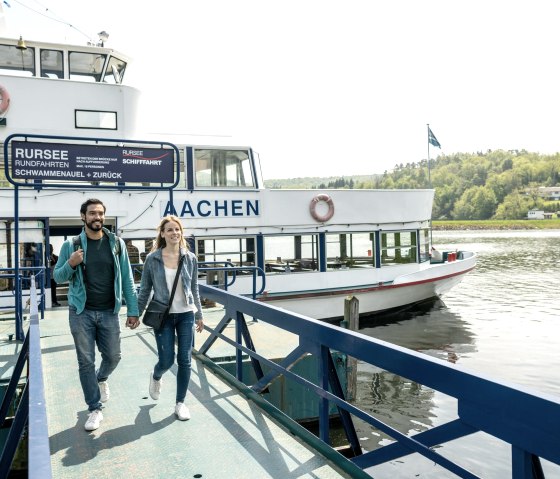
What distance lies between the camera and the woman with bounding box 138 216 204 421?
15.7 feet

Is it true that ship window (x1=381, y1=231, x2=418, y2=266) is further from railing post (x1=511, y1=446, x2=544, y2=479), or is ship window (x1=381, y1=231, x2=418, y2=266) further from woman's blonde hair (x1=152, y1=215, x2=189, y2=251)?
railing post (x1=511, y1=446, x2=544, y2=479)

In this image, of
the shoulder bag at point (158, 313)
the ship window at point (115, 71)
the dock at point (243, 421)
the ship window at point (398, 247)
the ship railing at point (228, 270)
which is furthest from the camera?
the ship window at point (398, 247)

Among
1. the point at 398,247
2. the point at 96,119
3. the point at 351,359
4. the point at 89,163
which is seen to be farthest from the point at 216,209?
the point at 89,163

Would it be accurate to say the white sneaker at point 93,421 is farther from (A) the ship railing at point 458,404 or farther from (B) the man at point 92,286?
(A) the ship railing at point 458,404

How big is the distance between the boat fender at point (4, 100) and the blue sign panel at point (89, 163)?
19.8ft

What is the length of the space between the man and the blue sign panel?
3.82m

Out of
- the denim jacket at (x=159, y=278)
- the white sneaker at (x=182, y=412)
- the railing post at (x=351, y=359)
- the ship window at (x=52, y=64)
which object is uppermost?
the ship window at (x=52, y=64)

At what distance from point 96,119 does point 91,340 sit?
10.4 metres

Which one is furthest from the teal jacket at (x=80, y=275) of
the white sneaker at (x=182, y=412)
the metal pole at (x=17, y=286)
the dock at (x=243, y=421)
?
the metal pole at (x=17, y=286)

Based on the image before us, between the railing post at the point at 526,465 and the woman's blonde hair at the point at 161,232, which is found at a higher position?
the woman's blonde hair at the point at 161,232

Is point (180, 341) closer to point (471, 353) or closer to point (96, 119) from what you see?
point (96, 119)

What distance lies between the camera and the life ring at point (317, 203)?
15211mm

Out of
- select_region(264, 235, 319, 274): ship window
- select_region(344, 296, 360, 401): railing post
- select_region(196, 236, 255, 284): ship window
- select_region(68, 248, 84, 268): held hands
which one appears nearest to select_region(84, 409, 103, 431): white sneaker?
select_region(68, 248, 84, 268): held hands

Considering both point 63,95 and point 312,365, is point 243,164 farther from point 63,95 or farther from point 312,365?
point 312,365
